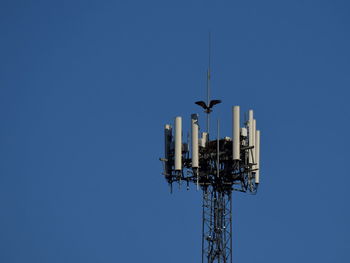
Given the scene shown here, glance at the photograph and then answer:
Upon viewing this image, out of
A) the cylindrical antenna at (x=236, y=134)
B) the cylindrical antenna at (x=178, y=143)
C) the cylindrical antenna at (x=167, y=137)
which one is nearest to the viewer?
the cylindrical antenna at (x=236, y=134)

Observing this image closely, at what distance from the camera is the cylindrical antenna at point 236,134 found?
10506cm

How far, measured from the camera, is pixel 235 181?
107 meters

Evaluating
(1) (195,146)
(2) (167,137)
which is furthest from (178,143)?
(2) (167,137)

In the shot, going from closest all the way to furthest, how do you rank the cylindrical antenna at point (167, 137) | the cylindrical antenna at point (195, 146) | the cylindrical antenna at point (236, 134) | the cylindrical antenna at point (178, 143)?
1. the cylindrical antenna at point (236, 134)
2. the cylindrical antenna at point (195, 146)
3. the cylindrical antenna at point (178, 143)
4. the cylindrical antenna at point (167, 137)

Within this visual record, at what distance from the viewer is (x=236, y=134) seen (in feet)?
345

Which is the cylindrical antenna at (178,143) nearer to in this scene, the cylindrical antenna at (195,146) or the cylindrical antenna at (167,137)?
the cylindrical antenna at (195,146)

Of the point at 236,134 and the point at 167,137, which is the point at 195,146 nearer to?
the point at 236,134

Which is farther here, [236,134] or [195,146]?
[195,146]

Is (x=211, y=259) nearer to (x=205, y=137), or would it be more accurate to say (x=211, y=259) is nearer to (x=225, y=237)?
(x=225, y=237)

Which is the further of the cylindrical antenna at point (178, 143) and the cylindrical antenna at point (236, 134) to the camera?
the cylindrical antenna at point (178, 143)

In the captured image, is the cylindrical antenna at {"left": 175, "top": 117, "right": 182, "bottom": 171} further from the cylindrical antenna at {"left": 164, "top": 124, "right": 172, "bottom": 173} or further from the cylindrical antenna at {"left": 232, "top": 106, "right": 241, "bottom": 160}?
the cylindrical antenna at {"left": 232, "top": 106, "right": 241, "bottom": 160}

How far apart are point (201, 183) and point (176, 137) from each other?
3.81m

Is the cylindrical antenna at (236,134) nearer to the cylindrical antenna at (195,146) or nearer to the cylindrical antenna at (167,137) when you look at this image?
the cylindrical antenna at (195,146)

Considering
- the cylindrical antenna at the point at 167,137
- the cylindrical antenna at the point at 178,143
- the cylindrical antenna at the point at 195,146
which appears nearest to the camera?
the cylindrical antenna at the point at 195,146
